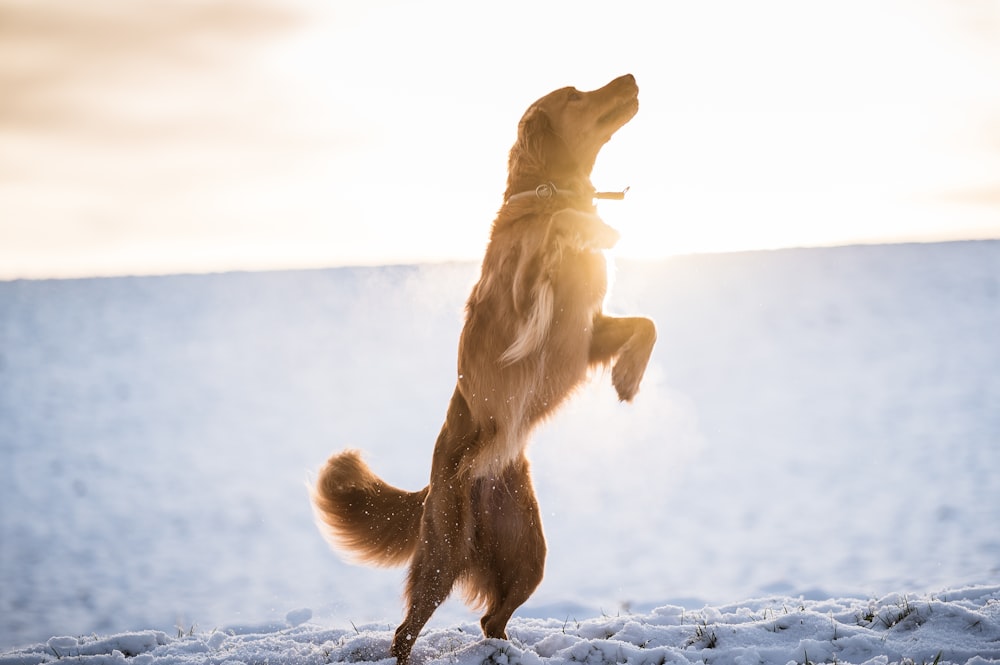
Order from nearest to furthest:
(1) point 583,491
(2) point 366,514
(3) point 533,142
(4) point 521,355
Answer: (4) point 521,355 → (3) point 533,142 → (2) point 366,514 → (1) point 583,491

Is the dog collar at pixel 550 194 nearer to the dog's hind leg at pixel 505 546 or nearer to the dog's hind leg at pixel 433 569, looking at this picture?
the dog's hind leg at pixel 505 546

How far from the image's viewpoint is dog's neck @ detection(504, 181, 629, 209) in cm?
361

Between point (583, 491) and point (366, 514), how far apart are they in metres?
3.80

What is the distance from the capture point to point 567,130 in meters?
3.77

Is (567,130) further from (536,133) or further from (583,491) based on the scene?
(583,491)

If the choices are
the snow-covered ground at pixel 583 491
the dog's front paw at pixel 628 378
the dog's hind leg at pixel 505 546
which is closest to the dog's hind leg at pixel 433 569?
the dog's hind leg at pixel 505 546

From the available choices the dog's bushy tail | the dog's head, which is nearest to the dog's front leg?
the dog's head

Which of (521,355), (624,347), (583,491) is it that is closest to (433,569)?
(521,355)

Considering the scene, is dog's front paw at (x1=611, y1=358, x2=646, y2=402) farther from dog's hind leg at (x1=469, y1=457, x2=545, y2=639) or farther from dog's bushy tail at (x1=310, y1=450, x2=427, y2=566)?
dog's bushy tail at (x1=310, y1=450, x2=427, y2=566)

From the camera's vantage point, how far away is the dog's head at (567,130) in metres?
3.74

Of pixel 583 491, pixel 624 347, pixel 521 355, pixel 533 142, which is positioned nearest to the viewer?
pixel 521 355

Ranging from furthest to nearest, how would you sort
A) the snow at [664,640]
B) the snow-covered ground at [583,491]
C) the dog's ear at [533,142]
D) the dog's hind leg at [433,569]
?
1. the snow-covered ground at [583,491]
2. the dog's ear at [533,142]
3. the dog's hind leg at [433,569]
4. the snow at [664,640]

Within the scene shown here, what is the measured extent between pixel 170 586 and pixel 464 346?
342 centimetres

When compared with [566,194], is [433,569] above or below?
below
